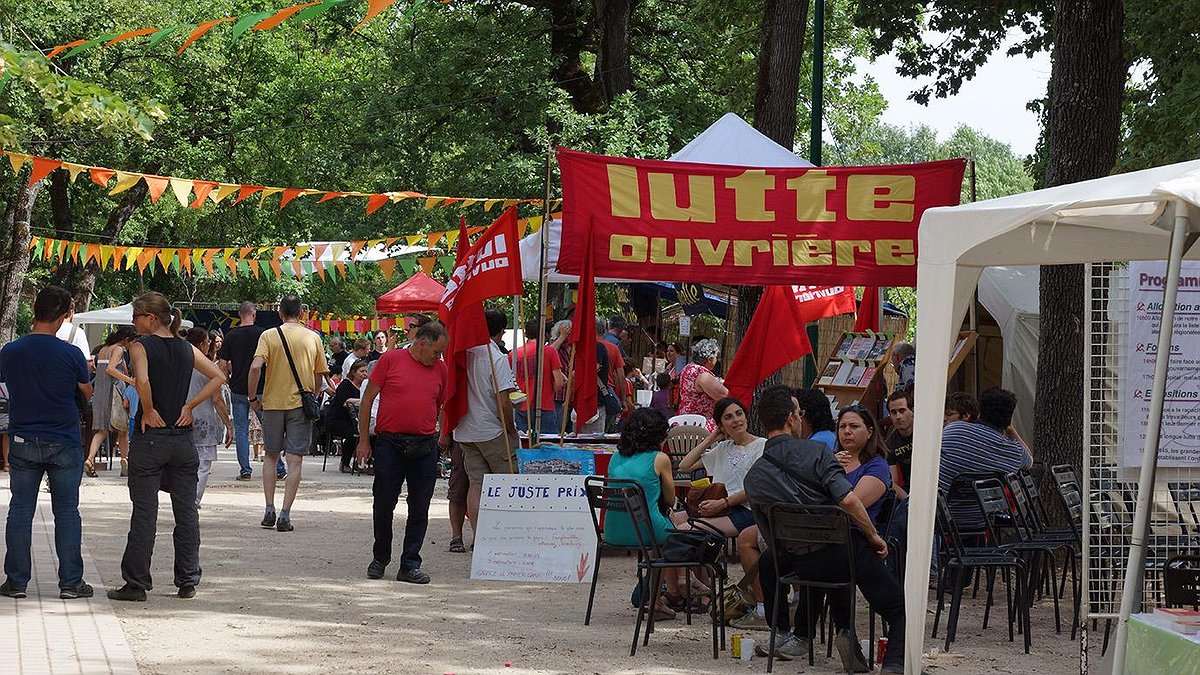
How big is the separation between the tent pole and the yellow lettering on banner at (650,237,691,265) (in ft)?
16.9

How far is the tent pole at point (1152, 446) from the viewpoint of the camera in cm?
Answer: 580

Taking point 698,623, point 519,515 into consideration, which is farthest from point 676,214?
point 698,623

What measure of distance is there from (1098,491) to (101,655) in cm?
505

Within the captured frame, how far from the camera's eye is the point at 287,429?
1320cm

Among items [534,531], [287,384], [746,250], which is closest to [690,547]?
[534,531]

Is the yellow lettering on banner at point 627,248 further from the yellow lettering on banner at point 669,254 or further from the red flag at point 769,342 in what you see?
the red flag at point 769,342

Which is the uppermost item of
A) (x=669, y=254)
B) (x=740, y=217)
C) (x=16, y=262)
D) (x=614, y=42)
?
(x=614, y=42)

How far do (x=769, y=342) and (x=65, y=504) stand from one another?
553 cm

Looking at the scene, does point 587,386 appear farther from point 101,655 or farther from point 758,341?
point 101,655

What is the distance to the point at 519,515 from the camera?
10445 millimetres

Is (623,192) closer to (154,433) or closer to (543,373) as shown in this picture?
(543,373)

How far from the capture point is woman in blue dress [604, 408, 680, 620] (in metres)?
8.95

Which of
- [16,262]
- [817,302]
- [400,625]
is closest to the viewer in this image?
[400,625]

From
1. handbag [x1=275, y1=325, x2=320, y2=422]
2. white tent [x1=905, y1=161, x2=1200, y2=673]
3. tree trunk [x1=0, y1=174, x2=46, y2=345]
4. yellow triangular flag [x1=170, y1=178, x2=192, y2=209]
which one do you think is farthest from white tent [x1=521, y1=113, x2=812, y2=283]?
tree trunk [x1=0, y1=174, x2=46, y2=345]
